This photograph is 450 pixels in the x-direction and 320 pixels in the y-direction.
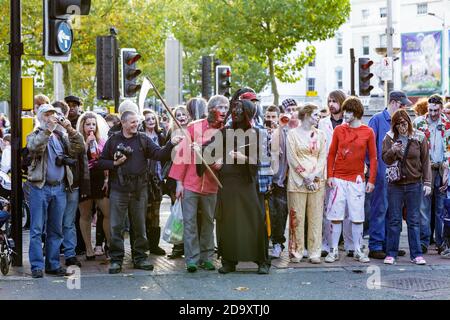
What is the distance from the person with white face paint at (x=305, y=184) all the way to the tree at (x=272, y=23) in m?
17.9

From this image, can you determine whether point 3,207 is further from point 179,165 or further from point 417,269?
point 417,269

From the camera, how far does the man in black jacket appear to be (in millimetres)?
9242

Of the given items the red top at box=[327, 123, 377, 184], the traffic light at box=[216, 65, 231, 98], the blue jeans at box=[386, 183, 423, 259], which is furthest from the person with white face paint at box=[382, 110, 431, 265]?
the traffic light at box=[216, 65, 231, 98]

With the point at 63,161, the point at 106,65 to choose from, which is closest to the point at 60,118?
the point at 63,161

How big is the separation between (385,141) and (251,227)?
2.11m

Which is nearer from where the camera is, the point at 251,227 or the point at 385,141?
the point at 251,227

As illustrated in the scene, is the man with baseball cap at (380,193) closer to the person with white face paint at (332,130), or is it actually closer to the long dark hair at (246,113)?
the person with white face paint at (332,130)

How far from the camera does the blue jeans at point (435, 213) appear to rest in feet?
35.6

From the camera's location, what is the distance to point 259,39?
28188 mm

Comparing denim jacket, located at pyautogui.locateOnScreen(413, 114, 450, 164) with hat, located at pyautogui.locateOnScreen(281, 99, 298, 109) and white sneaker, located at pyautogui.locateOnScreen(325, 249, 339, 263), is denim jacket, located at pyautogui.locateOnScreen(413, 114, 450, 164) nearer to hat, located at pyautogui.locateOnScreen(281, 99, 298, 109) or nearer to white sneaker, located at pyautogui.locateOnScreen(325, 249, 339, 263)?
hat, located at pyautogui.locateOnScreen(281, 99, 298, 109)

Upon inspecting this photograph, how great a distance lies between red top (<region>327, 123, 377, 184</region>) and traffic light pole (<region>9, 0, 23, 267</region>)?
3.78m
